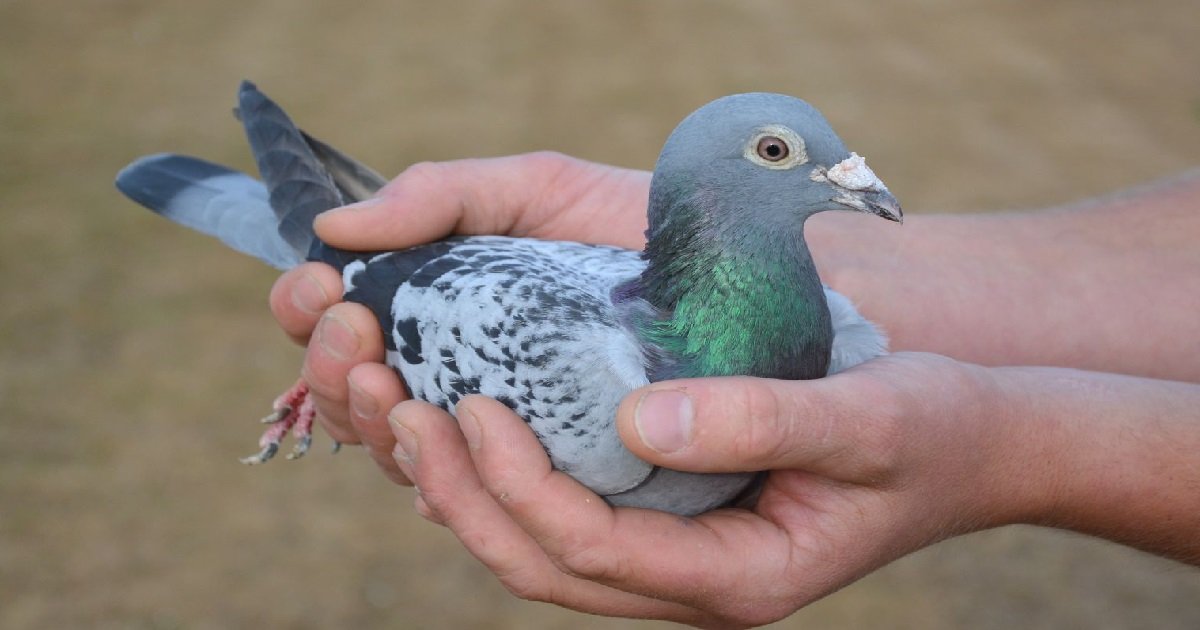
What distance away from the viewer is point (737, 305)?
101 inches

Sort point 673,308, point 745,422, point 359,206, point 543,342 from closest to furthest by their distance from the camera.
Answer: point 745,422 → point 543,342 → point 673,308 → point 359,206

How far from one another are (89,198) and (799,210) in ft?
19.5

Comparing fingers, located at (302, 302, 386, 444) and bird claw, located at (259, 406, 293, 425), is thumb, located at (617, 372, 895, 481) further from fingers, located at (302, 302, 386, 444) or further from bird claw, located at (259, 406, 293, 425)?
bird claw, located at (259, 406, 293, 425)

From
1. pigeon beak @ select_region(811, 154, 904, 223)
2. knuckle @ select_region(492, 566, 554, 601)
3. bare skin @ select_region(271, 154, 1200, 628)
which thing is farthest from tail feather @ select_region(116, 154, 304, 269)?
pigeon beak @ select_region(811, 154, 904, 223)

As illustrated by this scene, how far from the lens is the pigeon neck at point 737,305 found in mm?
2570

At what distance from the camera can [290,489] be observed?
5.43 meters

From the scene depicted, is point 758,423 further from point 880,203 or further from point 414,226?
point 414,226

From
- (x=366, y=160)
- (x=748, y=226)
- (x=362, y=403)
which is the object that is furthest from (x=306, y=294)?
(x=366, y=160)

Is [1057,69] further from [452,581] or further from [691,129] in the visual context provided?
[691,129]

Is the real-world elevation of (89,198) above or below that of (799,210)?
below

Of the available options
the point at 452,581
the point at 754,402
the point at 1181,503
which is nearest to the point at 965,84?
the point at 452,581

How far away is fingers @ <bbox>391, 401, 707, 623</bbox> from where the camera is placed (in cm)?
263

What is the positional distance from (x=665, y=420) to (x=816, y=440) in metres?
0.32

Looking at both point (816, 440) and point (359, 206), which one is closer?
point (816, 440)
